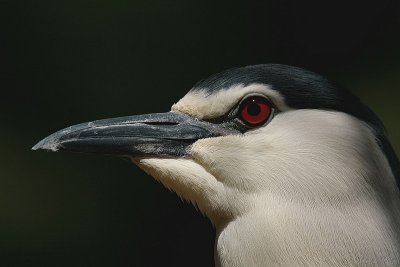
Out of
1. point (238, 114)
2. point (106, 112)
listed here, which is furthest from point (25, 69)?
point (238, 114)

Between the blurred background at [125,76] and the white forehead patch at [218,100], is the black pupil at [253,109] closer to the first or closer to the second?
the white forehead patch at [218,100]

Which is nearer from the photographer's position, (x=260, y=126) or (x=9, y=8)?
(x=260, y=126)

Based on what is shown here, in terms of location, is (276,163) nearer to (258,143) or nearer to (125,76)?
(258,143)

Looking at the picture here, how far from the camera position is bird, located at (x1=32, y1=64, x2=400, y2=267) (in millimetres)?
2418

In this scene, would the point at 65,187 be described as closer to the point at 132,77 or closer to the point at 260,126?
the point at 132,77

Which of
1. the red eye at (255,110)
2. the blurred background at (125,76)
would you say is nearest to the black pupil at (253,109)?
the red eye at (255,110)

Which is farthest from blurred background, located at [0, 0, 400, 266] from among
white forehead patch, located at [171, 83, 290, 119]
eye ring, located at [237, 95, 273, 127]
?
eye ring, located at [237, 95, 273, 127]

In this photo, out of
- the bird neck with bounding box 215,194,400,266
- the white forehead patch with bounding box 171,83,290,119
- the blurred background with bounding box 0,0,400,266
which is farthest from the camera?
the blurred background with bounding box 0,0,400,266

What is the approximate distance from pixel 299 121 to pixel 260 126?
10 cm

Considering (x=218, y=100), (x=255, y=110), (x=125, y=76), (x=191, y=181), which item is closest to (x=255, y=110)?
(x=255, y=110)

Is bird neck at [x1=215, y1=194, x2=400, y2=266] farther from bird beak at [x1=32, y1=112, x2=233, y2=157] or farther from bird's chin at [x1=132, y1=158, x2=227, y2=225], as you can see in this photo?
bird beak at [x1=32, y1=112, x2=233, y2=157]

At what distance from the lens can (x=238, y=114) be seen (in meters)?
2.53

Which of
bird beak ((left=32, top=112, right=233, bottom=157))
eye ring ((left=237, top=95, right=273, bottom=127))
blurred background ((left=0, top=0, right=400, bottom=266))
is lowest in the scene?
blurred background ((left=0, top=0, right=400, bottom=266))

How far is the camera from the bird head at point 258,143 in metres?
2.45
